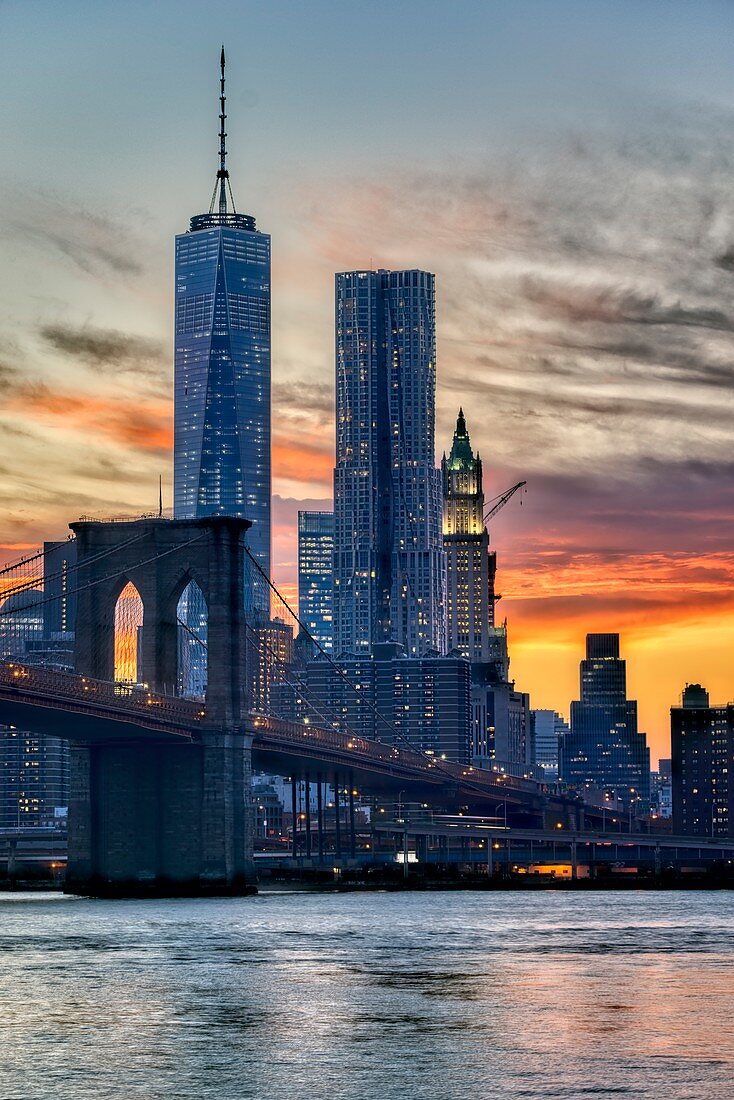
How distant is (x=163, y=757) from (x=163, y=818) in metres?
3.66

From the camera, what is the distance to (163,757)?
12056 centimetres

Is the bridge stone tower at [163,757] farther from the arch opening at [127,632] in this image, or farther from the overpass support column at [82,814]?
the arch opening at [127,632]

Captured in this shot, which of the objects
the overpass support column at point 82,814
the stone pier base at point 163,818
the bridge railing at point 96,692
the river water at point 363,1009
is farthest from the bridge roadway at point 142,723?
the river water at point 363,1009

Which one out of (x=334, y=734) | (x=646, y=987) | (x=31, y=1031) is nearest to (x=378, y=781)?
(x=334, y=734)

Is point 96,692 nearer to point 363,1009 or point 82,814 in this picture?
point 82,814

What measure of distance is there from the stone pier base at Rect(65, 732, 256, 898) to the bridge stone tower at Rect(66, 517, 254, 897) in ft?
0.20

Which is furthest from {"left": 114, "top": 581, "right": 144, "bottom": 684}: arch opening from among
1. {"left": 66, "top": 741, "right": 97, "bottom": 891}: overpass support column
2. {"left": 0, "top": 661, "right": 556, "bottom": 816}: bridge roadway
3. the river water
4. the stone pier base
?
the river water

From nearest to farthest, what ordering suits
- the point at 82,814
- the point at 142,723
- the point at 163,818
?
the point at 142,723 < the point at 163,818 < the point at 82,814

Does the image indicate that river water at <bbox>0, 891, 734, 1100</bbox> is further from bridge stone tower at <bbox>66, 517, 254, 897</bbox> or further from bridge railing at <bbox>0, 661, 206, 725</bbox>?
bridge stone tower at <bbox>66, 517, 254, 897</bbox>

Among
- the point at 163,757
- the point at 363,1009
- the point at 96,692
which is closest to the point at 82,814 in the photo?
the point at 163,757

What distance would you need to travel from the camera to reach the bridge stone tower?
119 m

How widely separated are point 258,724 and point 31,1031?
257ft

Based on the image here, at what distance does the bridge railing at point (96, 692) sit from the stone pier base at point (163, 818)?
2.90 m

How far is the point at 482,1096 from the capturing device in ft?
125
